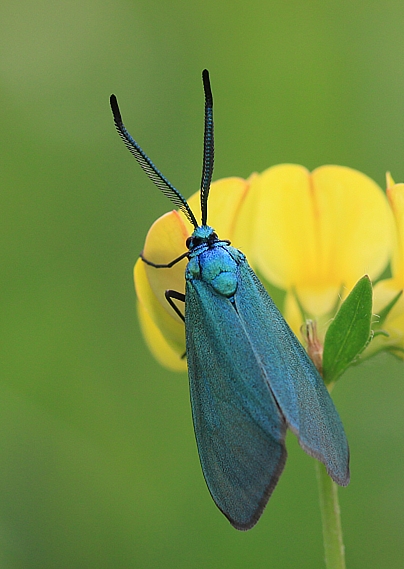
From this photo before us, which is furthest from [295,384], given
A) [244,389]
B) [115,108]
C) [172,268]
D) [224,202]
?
[115,108]

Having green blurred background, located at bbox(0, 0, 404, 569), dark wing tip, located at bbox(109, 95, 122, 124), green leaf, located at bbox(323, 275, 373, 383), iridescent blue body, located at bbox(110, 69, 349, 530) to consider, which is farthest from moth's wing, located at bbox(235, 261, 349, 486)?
green blurred background, located at bbox(0, 0, 404, 569)

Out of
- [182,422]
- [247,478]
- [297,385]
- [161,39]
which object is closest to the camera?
[247,478]

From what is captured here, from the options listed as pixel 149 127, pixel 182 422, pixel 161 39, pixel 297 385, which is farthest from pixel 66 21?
pixel 297 385

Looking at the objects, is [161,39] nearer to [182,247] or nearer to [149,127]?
[149,127]

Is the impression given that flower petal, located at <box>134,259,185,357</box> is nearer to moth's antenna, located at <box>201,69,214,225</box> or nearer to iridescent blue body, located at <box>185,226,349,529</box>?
iridescent blue body, located at <box>185,226,349,529</box>

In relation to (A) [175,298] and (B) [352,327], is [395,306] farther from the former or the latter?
(A) [175,298]
